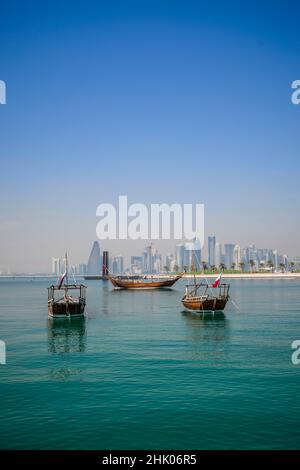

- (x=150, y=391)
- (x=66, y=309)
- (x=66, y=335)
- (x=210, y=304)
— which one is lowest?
(x=66, y=335)

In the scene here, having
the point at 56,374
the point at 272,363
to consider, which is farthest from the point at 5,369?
the point at 272,363

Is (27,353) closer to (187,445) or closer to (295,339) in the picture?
(187,445)

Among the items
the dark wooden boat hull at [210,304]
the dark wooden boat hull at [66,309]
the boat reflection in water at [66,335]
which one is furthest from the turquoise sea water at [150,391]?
the dark wooden boat hull at [210,304]

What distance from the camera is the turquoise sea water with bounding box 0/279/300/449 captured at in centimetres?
2055

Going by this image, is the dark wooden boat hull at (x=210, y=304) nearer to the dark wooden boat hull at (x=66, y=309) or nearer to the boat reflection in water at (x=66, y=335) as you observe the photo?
the boat reflection in water at (x=66, y=335)

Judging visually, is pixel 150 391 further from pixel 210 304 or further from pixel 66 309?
pixel 210 304

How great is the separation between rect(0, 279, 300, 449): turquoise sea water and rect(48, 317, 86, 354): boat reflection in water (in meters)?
0.24

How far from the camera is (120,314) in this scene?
247ft

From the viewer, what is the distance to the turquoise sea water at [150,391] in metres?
20.5

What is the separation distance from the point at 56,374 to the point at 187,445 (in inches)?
604

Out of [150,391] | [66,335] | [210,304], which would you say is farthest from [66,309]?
[150,391]

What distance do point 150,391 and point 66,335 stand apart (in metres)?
25.7

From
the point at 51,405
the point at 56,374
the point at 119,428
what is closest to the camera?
the point at 119,428

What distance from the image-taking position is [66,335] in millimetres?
50688
